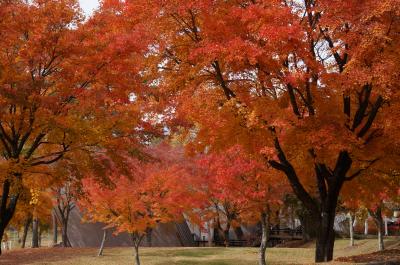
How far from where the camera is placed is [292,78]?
1252cm

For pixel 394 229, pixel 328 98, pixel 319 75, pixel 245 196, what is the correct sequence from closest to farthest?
pixel 319 75 → pixel 328 98 → pixel 245 196 → pixel 394 229

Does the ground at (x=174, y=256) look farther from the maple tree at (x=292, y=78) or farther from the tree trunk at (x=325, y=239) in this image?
the maple tree at (x=292, y=78)

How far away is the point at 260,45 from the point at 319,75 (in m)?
2.08

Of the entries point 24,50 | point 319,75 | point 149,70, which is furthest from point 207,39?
point 24,50

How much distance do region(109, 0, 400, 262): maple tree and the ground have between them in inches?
523

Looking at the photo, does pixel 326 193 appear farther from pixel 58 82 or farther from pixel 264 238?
pixel 58 82

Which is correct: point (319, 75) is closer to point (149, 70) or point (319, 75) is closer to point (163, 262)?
point (149, 70)

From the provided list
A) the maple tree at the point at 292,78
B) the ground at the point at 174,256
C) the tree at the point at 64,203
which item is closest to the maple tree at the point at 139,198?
the ground at the point at 174,256

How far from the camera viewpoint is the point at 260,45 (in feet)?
43.3

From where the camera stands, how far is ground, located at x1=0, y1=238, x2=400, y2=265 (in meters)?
28.5

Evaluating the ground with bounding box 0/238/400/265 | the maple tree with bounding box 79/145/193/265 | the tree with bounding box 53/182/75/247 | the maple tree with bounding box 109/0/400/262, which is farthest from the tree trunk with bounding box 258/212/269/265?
the tree with bounding box 53/182/75/247

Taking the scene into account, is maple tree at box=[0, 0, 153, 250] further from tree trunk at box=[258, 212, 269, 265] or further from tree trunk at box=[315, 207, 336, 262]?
tree trunk at box=[258, 212, 269, 265]

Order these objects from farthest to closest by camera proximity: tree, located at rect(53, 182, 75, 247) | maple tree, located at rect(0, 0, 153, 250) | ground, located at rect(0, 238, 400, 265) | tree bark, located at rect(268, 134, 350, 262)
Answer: tree, located at rect(53, 182, 75, 247)
ground, located at rect(0, 238, 400, 265)
tree bark, located at rect(268, 134, 350, 262)
maple tree, located at rect(0, 0, 153, 250)

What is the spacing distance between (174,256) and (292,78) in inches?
863
